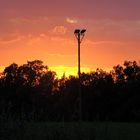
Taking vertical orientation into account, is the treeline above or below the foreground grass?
above

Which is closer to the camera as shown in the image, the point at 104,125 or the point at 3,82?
the point at 104,125

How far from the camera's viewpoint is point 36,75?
398ft

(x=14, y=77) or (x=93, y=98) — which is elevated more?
(x=14, y=77)

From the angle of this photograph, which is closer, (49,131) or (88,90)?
(49,131)

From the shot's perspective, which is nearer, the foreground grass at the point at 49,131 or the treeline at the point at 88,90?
the foreground grass at the point at 49,131

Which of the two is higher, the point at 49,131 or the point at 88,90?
the point at 88,90

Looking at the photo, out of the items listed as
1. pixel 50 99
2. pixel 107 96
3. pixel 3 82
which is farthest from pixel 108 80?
pixel 3 82

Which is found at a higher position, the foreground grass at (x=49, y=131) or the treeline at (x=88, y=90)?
the treeline at (x=88, y=90)

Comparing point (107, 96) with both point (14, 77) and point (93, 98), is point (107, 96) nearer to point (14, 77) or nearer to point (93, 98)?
point (93, 98)

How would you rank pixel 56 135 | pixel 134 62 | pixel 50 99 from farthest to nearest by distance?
pixel 134 62
pixel 50 99
pixel 56 135

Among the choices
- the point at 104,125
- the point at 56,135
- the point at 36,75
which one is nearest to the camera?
the point at 56,135

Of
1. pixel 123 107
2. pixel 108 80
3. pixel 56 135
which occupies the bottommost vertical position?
pixel 56 135

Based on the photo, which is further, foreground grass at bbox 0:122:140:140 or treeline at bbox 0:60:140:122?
treeline at bbox 0:60:140:122

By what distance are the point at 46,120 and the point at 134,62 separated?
10146cm
